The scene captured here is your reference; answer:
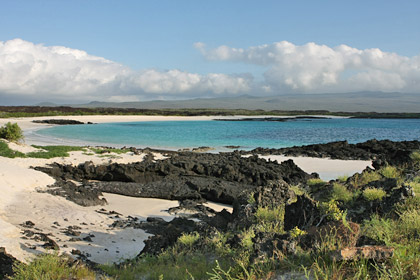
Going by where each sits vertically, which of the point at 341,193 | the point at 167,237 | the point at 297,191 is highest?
the point at 341,193

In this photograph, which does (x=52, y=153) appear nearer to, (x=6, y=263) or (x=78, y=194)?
(x=78, y=194)

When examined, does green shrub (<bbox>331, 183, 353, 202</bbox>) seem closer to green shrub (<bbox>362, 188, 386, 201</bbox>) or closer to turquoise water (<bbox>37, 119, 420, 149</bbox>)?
green shrub (<bbox>362, 188, 386, 201</bbox>)

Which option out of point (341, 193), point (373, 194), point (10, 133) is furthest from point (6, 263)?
point (10, 133)

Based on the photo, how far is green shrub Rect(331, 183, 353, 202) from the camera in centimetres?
831

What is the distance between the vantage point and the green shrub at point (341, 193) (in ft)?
27.3

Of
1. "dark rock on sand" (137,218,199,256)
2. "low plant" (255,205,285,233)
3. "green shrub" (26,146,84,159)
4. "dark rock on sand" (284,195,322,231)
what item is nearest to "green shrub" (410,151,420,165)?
"low plant" (255,205,285,233)

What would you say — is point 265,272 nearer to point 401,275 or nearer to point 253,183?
point 401,275

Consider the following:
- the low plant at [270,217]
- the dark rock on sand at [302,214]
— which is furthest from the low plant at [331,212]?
the low plant at [270,217]

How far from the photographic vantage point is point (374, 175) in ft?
37.6

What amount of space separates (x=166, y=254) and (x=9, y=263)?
2.45m

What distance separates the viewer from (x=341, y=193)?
862cm

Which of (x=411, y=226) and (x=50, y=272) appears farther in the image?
(x=411, y=226)

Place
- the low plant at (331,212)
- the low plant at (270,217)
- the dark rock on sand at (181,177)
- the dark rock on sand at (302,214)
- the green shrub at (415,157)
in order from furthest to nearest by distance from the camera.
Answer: the dark rock on sand at (181,177), the green shrub at (415,157), the low plant at (270,217), the dark rock on sand at (302,214), the low plant at (331,212)

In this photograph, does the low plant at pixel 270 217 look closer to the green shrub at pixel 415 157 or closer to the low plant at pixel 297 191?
the low plant at pixel 297 191
